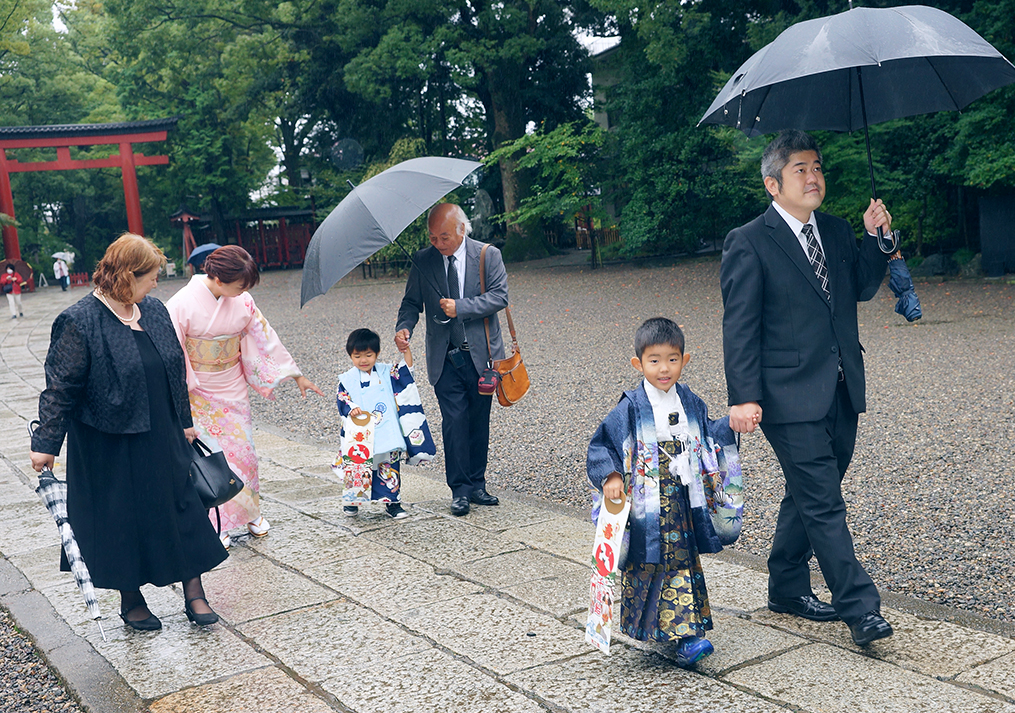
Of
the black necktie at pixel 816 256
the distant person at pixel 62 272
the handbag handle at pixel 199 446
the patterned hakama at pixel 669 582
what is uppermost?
the distant person at pixel 62 272

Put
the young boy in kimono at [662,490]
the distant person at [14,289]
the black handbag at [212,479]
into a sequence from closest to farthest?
1. the young boy in kimono at [662,490]
2. the black handbag at [212,479]
3. the distant person at [14,289]

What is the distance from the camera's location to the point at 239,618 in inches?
141

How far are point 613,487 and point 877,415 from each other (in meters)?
4.41

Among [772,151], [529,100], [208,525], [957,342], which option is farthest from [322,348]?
[529,100]

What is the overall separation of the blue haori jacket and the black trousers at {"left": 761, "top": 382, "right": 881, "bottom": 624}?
0.77ft

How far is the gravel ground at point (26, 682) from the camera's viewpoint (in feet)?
9.91

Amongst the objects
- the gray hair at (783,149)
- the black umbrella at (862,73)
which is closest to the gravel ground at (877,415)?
the black umbrella at (862,73)

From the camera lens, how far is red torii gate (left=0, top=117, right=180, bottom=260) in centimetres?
2764

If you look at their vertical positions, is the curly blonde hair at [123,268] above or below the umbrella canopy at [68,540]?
above

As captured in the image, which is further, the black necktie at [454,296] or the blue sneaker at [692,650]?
the black necktie at [454,296]

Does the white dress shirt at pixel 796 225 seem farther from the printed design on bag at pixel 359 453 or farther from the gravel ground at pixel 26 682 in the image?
the gravel ground at pixel 26 682

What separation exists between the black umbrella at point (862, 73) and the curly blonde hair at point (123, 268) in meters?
2.23

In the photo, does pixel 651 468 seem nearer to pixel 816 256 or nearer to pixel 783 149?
pixel 816 256

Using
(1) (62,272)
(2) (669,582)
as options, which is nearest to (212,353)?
(2) (669,582)
